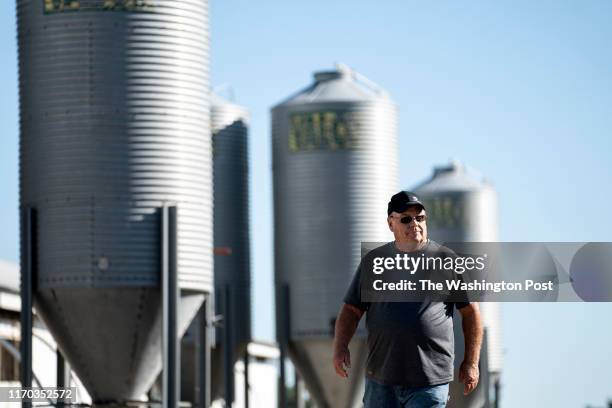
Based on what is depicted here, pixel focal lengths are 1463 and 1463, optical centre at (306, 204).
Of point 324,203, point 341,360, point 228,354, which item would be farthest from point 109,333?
point 341,360

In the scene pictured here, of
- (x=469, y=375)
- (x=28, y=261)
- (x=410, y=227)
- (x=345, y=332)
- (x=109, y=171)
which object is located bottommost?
(x=469, y=375)

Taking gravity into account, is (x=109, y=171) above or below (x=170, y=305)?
above

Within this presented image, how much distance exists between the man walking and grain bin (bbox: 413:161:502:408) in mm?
38444

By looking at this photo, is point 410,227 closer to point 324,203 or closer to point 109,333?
point 109,333

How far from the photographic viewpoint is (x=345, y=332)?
26.8 ft

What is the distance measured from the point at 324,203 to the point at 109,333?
44.0ft

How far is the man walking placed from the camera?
802 centimetres

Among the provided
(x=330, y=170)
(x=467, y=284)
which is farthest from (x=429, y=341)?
(x=330, y=170)

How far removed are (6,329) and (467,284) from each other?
75.3 feet

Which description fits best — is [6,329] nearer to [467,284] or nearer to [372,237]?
[372,237]

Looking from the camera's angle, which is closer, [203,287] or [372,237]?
[203,287]

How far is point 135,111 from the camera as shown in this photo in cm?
2308

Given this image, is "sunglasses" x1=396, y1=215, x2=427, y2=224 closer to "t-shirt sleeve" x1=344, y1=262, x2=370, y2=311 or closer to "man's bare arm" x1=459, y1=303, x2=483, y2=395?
"t-shirt sleeve" x1=344, y1=262, x2=370, y2=311

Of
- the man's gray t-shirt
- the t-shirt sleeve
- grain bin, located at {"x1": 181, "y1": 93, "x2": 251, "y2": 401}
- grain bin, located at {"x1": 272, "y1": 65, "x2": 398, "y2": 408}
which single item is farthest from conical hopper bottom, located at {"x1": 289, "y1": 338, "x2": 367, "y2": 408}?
the man's gray t-shirt
